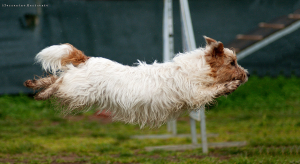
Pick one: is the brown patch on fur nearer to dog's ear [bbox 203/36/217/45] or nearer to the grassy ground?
the grassy ground

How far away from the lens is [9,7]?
9188mm

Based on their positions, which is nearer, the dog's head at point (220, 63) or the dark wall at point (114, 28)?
the dog's head at point (220, 63)

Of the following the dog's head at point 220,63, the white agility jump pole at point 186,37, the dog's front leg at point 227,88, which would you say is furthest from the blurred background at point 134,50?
the dog's front leg at point 227,88

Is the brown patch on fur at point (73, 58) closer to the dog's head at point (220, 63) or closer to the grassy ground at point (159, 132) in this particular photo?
the grassy ground at point (159, 132)

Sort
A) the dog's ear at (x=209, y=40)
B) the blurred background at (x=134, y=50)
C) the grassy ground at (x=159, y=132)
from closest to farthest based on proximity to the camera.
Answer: the dog's ear at (x=209, y=40), the grassy ground at (x=159, y=132), the blurred background at (x=134, y=50)

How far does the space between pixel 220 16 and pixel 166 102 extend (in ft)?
21.8

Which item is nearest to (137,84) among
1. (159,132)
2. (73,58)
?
(73,58)

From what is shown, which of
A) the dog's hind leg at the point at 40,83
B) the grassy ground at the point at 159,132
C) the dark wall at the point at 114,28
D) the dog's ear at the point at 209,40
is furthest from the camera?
the dark wall at the point at 114,28

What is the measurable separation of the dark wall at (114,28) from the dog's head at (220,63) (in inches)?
205

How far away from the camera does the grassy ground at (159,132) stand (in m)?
5.75

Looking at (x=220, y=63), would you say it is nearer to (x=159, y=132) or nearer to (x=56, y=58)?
(x=56, y=58)

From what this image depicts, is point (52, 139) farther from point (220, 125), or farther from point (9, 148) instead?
point (220, 125)

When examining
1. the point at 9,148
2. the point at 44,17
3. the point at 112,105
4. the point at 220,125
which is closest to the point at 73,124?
the point at 9,148

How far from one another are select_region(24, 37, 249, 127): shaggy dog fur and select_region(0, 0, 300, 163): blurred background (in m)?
3.36
